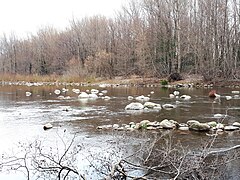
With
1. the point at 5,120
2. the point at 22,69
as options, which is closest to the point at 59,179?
the point at 5,120

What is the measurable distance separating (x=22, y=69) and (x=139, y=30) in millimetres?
32982

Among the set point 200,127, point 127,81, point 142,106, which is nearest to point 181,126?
point 200,127

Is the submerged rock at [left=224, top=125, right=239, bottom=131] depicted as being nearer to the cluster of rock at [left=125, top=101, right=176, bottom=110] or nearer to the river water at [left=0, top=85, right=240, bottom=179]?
the river water at [left=0, top=85, right=240, bottom=179]

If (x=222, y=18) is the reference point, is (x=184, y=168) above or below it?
below

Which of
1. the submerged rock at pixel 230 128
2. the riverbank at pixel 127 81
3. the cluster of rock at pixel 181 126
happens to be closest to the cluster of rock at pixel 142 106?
the cluster of rock at pixel 181 126

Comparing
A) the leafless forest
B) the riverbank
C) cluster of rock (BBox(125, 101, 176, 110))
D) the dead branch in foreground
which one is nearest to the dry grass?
the riverbank

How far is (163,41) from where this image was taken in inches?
1690

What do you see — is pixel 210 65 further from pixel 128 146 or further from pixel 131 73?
pixel 128 146

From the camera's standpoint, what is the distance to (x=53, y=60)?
2511 inches

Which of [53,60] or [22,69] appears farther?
[22,69]

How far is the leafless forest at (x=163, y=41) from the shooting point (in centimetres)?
3762

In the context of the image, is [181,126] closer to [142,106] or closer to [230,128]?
[230,128]

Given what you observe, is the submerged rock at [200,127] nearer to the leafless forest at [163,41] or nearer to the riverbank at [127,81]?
the riverbank at [127,81]

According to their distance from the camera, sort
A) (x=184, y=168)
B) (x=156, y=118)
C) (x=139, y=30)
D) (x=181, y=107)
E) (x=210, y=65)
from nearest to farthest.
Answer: (x=184, y=168) → (x=156, y=118) → (x=181, y=107) → (x=210, y=65) → (x=139, y=30)
